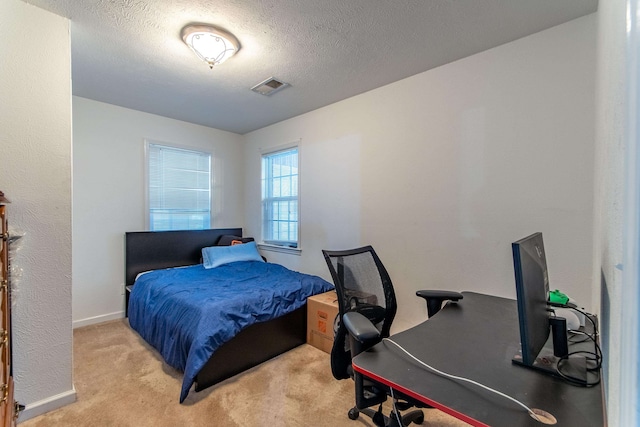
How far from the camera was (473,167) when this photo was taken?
218cm

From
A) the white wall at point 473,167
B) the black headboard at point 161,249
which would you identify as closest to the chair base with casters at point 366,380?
the white wall at point 473,167

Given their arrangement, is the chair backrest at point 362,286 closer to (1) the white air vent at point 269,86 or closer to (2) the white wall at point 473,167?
(2) the white wall at point 473,167

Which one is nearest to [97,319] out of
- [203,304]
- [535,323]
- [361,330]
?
[203,304]

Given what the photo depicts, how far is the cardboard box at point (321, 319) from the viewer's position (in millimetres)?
2527

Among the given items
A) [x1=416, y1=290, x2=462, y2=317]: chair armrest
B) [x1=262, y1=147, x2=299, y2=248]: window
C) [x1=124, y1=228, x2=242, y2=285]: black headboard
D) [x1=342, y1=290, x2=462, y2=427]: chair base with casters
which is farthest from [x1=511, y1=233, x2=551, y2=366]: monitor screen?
[x1=124, y1=228, x2=242, y2=285]: black headboard

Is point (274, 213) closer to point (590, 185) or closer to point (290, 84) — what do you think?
point (290, 84)

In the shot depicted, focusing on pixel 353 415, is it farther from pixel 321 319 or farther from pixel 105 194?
pixel 105 194

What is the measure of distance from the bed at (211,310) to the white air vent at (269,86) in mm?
1904

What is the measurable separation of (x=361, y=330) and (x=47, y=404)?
2094mm

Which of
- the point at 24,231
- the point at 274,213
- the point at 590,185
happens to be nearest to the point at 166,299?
the point at 24,231

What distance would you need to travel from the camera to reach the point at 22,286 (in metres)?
1.70

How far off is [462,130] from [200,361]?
8.37ft

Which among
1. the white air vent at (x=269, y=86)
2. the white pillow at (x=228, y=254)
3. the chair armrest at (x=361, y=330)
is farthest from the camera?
the white pillow at (x=228, y=254)

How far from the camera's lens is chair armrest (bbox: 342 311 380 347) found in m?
1.15
